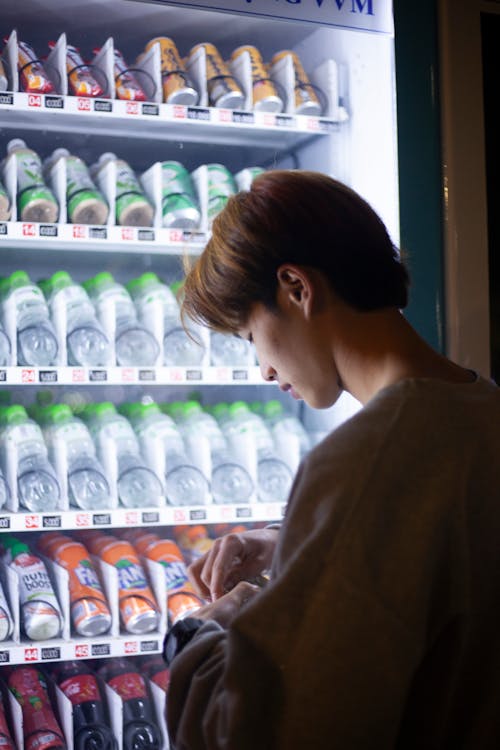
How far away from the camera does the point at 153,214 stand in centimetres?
208

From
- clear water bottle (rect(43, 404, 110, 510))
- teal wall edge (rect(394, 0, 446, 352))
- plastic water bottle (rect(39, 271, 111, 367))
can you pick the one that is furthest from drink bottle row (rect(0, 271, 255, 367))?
teal wall edge (rect(394, 0, 446, 352))

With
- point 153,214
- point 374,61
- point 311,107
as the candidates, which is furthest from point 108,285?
point 374,61

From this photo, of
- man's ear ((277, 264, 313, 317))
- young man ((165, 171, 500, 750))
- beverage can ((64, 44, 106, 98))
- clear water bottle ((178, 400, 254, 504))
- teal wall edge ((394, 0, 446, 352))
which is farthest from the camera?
clear water bottle ((178, 400, 254, 504))

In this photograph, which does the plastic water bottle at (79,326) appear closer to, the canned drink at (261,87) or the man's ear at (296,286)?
the canned drink at (261,87)

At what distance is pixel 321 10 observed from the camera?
6.00ft

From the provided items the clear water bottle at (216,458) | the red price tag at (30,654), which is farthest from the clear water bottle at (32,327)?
the red price tag at (30,654)

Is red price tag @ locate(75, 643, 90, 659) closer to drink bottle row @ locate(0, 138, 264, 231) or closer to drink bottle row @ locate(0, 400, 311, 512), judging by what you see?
drink bottle row @ locate(0, 400, 311, 512)

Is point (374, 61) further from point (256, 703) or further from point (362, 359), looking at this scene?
point (256, 703)

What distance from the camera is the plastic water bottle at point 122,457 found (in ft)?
6.55

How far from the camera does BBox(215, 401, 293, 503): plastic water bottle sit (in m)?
2.11

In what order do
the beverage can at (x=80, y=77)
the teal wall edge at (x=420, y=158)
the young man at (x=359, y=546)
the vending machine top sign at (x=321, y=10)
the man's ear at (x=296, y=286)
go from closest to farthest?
1. the young man at (x=359, y=546)
2. the man's ear at (x=296, y=286)
3. the vending machine top sign at (x=321, y=10)
4. the teal wall edge at (x=420, y=158)
5. the beverage can at (x=80, y=77)

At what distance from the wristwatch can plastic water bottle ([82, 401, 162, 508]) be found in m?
0.99

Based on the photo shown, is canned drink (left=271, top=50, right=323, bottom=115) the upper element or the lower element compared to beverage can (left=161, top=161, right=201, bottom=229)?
upper

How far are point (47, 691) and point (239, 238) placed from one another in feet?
4.42
